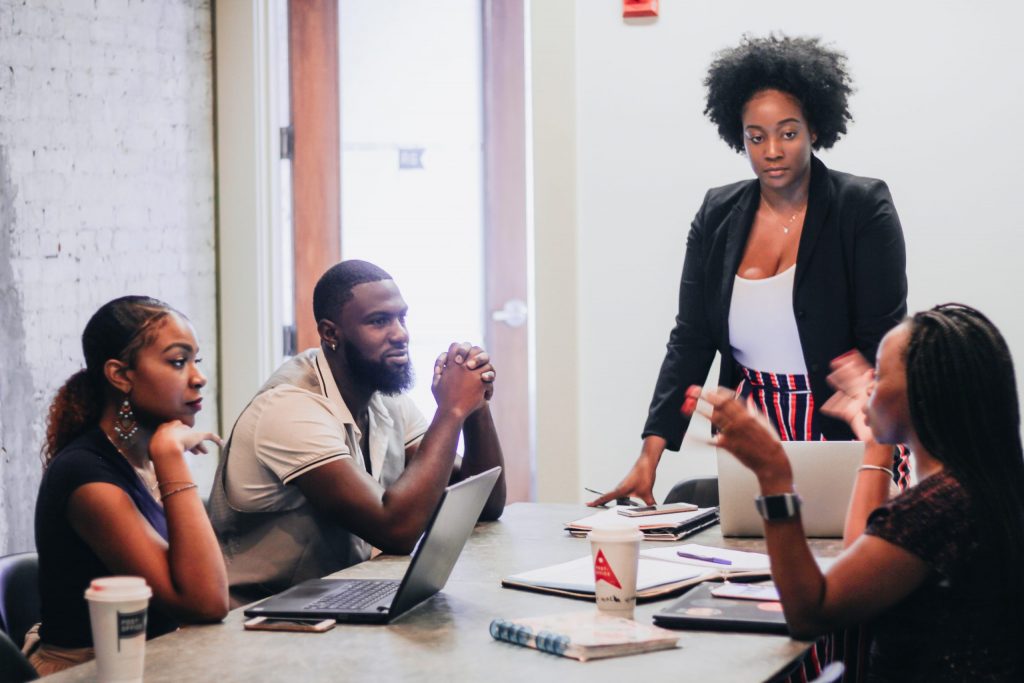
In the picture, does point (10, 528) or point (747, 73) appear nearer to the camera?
point (747, 73)

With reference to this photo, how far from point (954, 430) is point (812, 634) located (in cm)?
33

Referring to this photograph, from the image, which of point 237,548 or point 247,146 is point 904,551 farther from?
point 247,146

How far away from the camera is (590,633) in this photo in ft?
4.95

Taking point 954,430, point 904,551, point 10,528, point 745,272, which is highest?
point 745,272

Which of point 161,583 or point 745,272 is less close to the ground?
point 745,272

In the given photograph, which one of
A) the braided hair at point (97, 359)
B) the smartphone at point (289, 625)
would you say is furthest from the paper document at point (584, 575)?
the braided hair at point (97, 359)

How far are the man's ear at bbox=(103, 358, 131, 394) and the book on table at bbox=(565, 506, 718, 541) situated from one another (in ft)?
2.83

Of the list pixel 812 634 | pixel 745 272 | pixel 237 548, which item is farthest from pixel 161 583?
pixel 745 272

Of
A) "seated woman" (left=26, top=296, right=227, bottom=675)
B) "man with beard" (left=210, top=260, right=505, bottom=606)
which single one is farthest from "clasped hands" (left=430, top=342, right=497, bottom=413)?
"seated woman" (left=26, top=296, right=227, bottom=675)

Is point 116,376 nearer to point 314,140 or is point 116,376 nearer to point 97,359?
point 97,359

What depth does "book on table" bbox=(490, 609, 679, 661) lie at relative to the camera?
1.46 metres

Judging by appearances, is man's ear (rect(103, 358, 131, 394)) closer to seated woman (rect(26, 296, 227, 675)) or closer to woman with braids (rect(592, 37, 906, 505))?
seated woman (rect(26, 296, 227, 675))

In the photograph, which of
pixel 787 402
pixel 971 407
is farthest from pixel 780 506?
pixel 787 402

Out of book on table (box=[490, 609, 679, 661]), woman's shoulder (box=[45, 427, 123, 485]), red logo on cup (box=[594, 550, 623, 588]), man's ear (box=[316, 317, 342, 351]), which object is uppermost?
man's ear (box=[316, 317, 342, 351])
